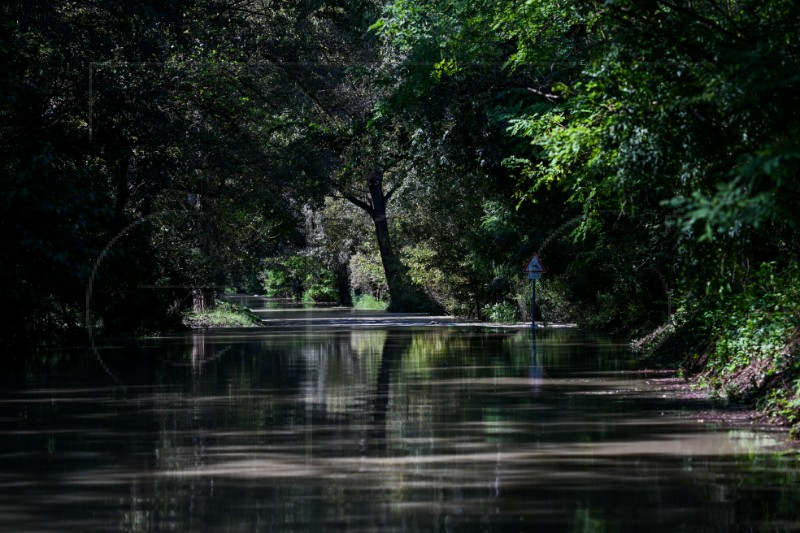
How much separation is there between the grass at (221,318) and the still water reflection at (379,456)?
2787cm

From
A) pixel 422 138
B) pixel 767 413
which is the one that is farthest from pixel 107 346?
pixel 767 413

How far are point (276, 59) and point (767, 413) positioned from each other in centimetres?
3144

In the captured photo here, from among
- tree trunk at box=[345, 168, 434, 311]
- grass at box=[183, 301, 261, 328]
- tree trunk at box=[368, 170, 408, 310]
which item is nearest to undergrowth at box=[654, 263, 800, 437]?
grass at box=[183, 301, 261, 328]

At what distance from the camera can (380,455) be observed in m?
12.3

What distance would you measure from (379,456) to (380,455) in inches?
2.8

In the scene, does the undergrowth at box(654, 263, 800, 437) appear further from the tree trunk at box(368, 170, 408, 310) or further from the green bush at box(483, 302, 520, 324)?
the tree trunk at box(368, 170, 408, 310)

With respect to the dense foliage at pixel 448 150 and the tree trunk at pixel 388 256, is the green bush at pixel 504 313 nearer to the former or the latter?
the dense foliage at pixel 448 150

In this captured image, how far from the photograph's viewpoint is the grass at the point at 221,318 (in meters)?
51.3

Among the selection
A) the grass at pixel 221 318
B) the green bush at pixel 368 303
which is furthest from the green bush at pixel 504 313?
the green bush at pixel 368 303

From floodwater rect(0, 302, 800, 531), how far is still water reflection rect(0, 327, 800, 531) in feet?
0.10

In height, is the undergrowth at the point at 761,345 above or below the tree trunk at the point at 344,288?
below

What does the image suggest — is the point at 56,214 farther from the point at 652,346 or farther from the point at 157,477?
the point at 157,477

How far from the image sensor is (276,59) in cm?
4347

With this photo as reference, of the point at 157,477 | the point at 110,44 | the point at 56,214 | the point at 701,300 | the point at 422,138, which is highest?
the point at 110,44
